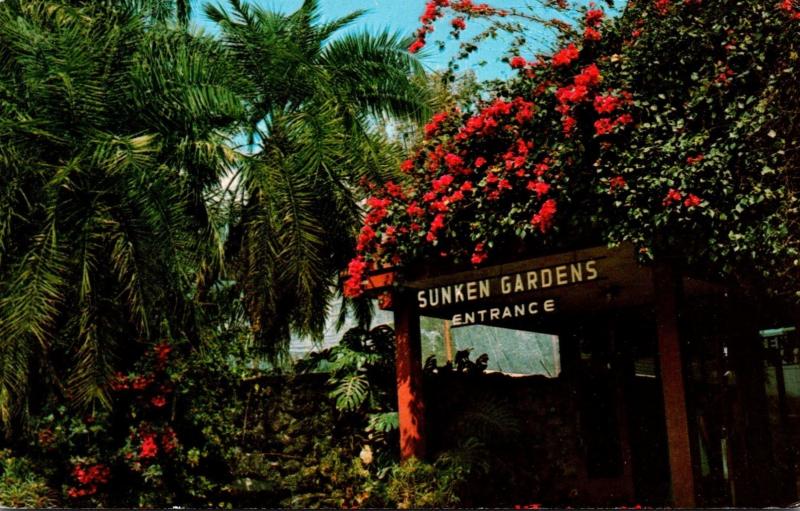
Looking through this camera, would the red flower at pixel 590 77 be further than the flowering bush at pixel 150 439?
No

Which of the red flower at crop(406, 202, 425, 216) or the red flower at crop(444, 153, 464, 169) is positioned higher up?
the red flower at crop(444, 153, 464, 169)

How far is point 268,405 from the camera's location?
34.6ft

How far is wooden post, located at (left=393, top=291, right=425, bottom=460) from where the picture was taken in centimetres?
891

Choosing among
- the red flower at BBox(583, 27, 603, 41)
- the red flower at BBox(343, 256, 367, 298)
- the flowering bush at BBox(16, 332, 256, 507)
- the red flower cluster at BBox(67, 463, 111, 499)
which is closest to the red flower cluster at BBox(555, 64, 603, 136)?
the red flower at BBox(583, 27, 603, 41)

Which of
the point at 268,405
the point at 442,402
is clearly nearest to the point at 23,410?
the point at 268,405

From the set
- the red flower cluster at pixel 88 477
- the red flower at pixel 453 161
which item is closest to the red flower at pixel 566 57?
the red flower at pixel 453 161

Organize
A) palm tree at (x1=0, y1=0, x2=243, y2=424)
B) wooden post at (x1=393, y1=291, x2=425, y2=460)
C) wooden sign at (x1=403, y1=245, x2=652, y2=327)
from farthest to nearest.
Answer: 1. wooden post at (x1=393, y1=291, x2=425, y2=460)
2. palm tree at (x1=0, y1=0, x2=243, y2=424)
3. wooden sign at (x1=403, y1=245, x2=652, y2=327)

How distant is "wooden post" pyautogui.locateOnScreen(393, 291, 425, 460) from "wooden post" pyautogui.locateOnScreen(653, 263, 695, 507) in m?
2.68

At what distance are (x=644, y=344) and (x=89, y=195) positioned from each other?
6973 millimetres

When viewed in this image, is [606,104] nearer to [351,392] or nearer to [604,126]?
[604,126]

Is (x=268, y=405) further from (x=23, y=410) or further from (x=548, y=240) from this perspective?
(x=548, y=240)

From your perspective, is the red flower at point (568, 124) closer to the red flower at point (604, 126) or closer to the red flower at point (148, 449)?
the red flower at point (604, 126)

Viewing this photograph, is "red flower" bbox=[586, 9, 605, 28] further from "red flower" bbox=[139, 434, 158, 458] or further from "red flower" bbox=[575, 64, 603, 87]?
"red flower" bbox=[139, 434, 158, 458]

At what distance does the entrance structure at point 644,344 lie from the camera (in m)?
7.38
